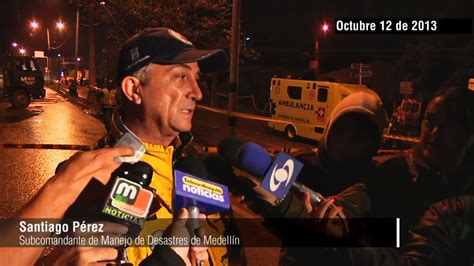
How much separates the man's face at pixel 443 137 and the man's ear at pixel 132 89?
1.45 m

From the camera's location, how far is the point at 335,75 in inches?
1254

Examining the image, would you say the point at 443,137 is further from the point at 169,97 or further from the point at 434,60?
the point at 434,60

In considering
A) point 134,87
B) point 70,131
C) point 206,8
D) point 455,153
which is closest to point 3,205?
point 134,87

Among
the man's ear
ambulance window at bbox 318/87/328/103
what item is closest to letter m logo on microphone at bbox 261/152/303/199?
the man's ear

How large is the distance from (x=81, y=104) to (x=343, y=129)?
23847 millimetres

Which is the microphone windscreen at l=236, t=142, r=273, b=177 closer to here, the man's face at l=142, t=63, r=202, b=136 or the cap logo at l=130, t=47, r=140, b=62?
the man's face at l=142, t=63, r=202, b=136

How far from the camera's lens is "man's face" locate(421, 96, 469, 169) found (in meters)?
2.30

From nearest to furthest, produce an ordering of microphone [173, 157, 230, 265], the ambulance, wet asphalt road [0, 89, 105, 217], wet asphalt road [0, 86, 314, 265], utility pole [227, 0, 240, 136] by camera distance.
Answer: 1. microphone [173, 157, 230, 265]
2. wet asphalt road [0, 86, 314, 265]
3. wet asphalt road [0, 89, 105, 217]
4. utility pole [227, 0, 240, 136]
5. the ambulance

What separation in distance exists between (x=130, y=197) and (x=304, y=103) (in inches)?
586

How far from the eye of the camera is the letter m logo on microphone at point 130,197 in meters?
1.29

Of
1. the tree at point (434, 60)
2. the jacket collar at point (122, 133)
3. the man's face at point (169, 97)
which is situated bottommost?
the jacket collar at point (122, 133)

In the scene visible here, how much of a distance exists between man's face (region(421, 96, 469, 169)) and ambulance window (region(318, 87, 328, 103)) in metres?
12.6

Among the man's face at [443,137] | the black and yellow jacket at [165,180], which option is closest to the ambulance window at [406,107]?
the man's face at [443,137]

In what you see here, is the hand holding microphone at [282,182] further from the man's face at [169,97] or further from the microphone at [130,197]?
the microphone at [130,197]
